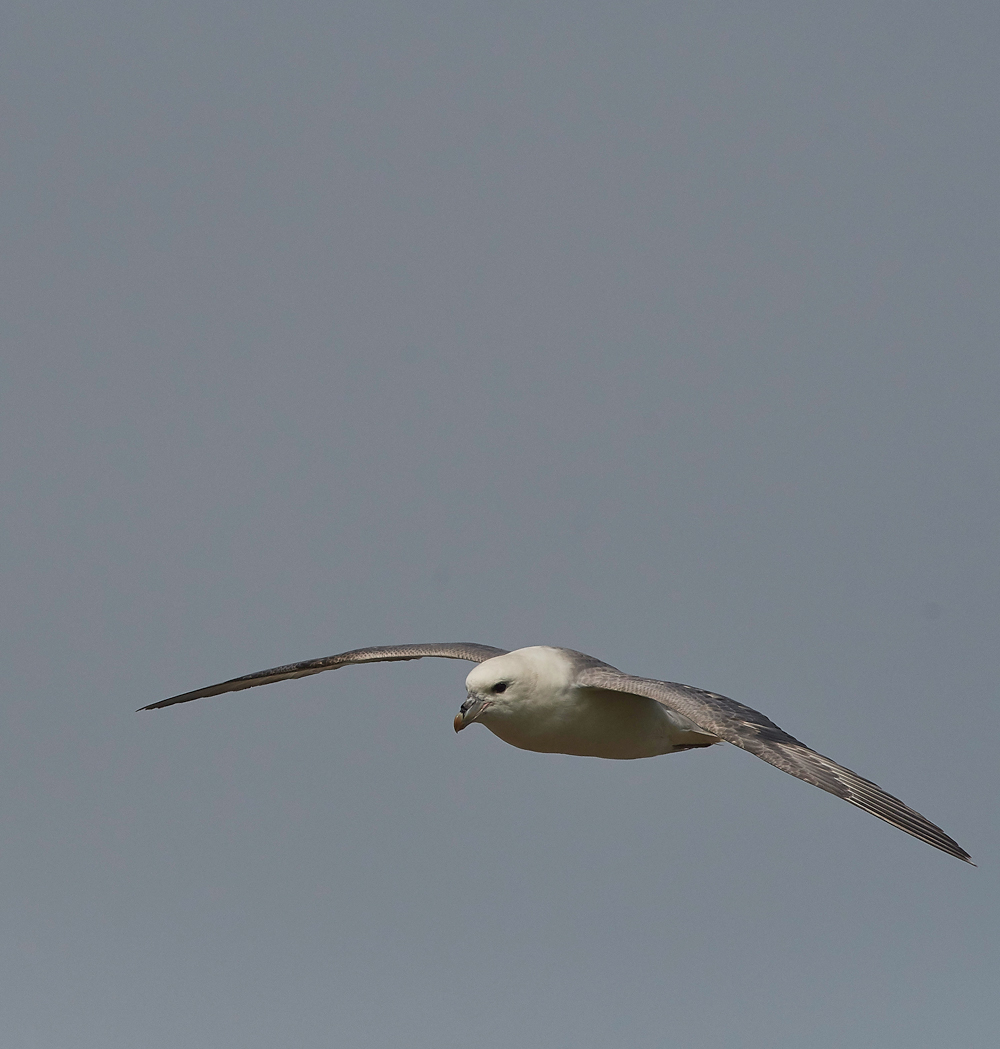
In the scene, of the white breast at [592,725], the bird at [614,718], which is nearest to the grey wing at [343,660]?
the bird at [614,718]

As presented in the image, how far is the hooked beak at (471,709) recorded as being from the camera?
12.6 meters

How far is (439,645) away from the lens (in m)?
15.8

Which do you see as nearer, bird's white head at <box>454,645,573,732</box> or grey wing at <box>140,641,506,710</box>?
bird's white head at <box>454,645,573,732</box>

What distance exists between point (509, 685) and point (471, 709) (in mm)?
402

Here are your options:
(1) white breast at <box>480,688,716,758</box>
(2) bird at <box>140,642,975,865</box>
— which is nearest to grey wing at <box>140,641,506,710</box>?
(2) bird at <box>140,642,975,865</box>

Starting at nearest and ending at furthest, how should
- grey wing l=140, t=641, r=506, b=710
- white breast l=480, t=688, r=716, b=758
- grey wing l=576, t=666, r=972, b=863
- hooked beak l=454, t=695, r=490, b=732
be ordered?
grey wing l=576, t=666, r=972, b=863 < hooked beak l=454, t=695, r=490, b=732 < white breast l=480, t=688, r=716, b=758 < grey wing l=140, t=641, r=506, b=710

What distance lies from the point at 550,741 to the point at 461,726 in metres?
1.13

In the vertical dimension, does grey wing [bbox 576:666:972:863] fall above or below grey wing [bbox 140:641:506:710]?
below

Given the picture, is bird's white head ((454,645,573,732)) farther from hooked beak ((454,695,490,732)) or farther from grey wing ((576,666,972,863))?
grey wing ((576,666,972,863))

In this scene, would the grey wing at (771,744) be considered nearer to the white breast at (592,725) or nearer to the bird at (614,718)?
the bird at (614,718)

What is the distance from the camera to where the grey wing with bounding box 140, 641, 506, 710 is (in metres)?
15.4

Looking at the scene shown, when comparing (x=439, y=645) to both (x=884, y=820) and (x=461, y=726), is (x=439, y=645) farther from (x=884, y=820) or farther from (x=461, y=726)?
(x=884, y=820)

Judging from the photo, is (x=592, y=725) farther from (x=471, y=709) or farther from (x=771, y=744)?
(x=771, y=744)

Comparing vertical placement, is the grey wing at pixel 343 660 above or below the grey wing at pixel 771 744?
above
